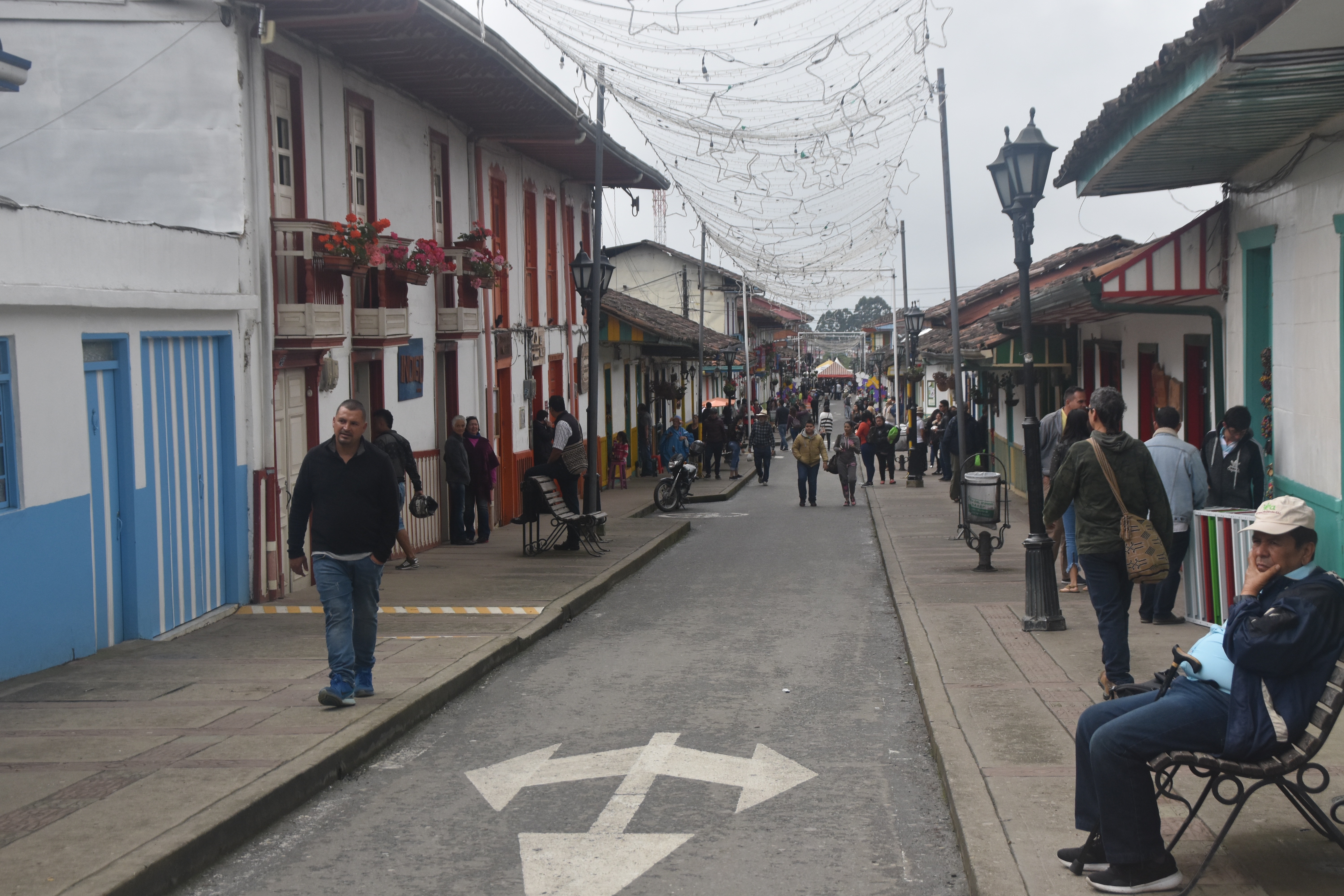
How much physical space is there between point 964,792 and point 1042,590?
14.5ft

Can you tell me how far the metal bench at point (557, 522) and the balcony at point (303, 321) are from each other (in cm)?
384

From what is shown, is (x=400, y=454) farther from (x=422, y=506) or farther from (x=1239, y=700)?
(x=1239, y=700)

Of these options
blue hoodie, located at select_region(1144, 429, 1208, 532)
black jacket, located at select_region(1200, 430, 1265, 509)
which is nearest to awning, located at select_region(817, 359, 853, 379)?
black jacket, located at select_region(1200, 430, 1265, 509)

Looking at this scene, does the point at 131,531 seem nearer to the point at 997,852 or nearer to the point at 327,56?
the point at 327,56

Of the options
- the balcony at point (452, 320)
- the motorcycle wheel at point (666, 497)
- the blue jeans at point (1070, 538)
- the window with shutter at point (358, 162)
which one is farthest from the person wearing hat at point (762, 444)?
the blue jeans at point (1070, 538)

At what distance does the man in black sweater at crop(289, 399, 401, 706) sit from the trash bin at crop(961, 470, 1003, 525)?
334 inches

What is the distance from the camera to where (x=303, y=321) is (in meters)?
12.1

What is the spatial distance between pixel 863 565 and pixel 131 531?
8.89 meters

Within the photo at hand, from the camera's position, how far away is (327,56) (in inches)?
537

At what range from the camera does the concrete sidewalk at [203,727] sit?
517 centimetres

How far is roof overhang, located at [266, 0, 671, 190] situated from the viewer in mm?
12023

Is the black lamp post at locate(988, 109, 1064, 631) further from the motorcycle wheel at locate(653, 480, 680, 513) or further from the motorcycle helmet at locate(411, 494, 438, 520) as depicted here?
the motorcycle wheel at locate(653, 480, 680, 513)

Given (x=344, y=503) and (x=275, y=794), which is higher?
(x=344, y=503)

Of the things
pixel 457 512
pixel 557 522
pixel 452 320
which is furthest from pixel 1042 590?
pixel 452 320
